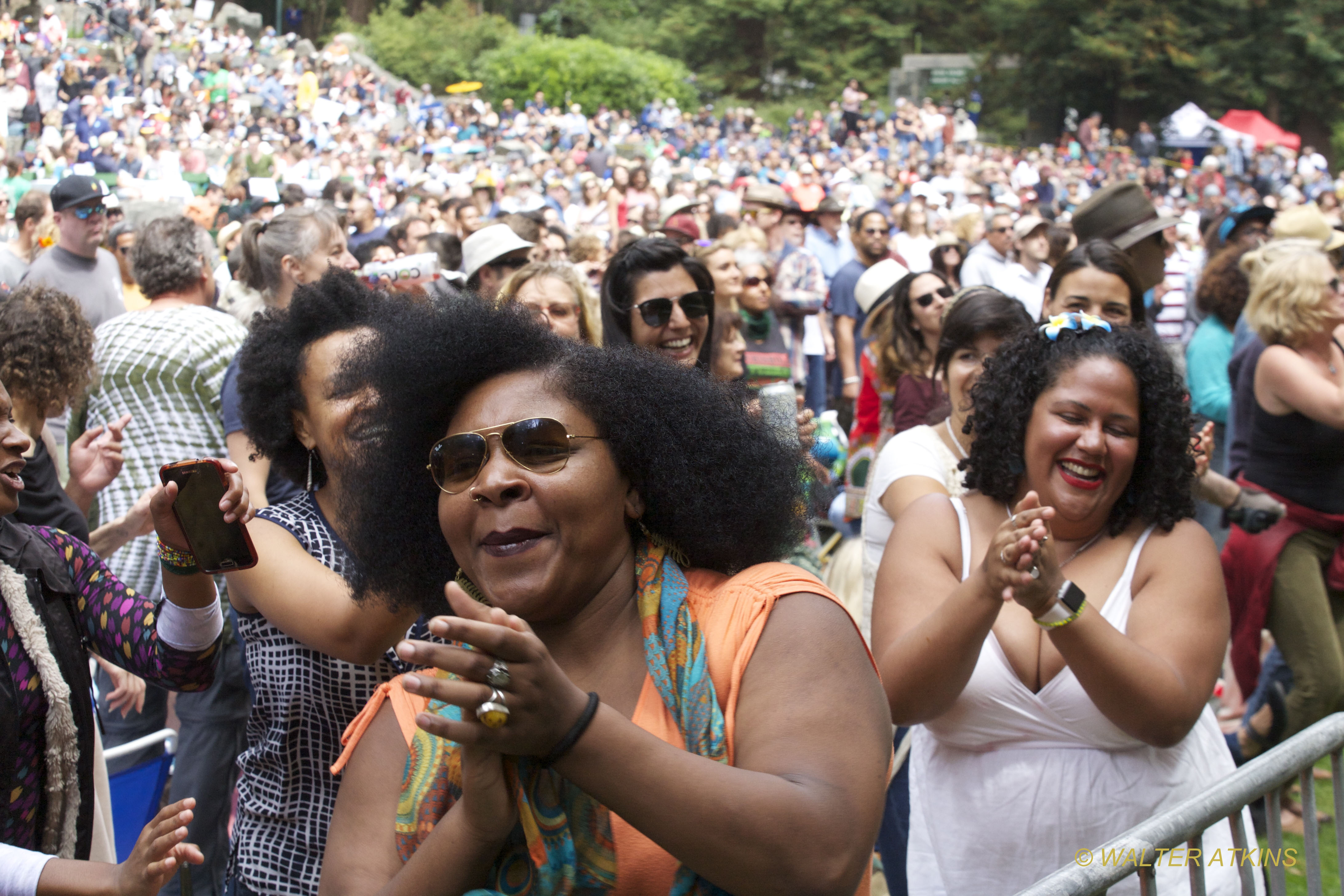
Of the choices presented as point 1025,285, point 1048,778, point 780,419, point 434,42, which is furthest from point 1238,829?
point 434,42

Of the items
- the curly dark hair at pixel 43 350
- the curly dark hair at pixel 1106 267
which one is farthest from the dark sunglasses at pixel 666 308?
the curly dark hair at pixel 43 350

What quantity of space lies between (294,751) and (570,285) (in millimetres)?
2338

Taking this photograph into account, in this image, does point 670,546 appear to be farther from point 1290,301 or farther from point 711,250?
point 711,250

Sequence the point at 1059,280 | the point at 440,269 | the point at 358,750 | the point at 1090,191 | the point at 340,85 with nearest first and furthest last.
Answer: the point at 358,750
the point at 1059,280
the point at 440,269
the point at 1090,191
the point at 340,85

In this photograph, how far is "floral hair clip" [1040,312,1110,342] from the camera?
2.69m

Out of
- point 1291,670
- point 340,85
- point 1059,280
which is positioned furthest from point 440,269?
point 340,85

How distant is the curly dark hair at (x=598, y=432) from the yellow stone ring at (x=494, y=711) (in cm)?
53

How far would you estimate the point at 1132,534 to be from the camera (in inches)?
100

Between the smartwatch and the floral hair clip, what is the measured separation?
2.37 ft

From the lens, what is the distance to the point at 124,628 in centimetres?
235

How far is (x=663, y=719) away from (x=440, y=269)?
5165 mm

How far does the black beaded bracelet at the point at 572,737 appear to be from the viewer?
4.56ft

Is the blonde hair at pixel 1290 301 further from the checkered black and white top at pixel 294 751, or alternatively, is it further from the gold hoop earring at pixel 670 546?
the checkered black and white top at pixel 294 751

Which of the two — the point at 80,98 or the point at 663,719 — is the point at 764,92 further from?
the point at 663,719
